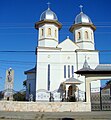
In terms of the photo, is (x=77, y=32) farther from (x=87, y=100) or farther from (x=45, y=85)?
(x=87, y=100)

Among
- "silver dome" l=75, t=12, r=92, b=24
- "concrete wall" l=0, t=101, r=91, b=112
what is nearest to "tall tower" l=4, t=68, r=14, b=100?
"concrete wall" l=0, t=101, r=91, b=112

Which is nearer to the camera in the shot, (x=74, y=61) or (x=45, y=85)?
(x=45, y=85)

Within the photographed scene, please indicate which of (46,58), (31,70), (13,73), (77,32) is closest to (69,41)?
(77,32)

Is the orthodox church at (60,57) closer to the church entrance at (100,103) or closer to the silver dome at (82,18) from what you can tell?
the silver dome at (82,18)

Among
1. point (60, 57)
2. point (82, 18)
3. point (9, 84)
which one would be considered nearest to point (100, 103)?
point (9, 84)

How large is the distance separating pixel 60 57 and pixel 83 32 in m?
5.93

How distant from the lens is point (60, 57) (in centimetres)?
2788

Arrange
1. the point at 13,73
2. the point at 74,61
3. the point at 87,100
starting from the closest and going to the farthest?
the point at 87,100
the point at 13,73
the point at 74,61

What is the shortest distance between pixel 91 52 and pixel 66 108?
630 inches

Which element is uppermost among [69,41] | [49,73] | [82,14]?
[82,14]

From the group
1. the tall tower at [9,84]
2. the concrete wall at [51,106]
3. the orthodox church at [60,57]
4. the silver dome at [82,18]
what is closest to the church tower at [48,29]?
the orthodox church at [60,57]

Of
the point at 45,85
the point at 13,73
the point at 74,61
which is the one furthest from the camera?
the point at 74,61

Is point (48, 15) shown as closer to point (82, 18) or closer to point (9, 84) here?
point (82, 18)

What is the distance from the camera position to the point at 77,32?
30.7 m
